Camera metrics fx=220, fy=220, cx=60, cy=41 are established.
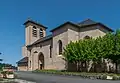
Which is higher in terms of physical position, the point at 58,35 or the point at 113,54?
the point at 58,35

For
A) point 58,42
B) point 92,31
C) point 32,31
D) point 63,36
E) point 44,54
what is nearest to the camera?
point 92,31

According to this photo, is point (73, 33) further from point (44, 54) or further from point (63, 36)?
point (44, 54)

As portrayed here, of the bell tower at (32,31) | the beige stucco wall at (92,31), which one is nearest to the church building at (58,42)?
the beige stucco wall at (92,31)

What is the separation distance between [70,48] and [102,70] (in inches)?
290

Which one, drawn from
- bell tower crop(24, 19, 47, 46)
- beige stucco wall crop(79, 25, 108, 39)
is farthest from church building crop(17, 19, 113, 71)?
bell tower crop(24, 19, 47, 46)

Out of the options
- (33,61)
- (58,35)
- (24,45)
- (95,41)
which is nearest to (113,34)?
(95,41)

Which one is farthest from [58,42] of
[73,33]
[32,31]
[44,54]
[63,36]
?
[32,31]

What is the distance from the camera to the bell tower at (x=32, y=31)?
2650 inches

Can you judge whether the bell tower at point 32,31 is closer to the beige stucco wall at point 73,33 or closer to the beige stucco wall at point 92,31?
the beige stucco wall at point 73,33

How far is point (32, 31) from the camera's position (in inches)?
2692

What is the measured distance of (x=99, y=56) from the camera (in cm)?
3819

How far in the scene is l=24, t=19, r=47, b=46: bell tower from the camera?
6731 centimetres

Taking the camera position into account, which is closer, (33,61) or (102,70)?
(102,70)

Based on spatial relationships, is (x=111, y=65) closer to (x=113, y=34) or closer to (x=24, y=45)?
(x=113, y=34)
